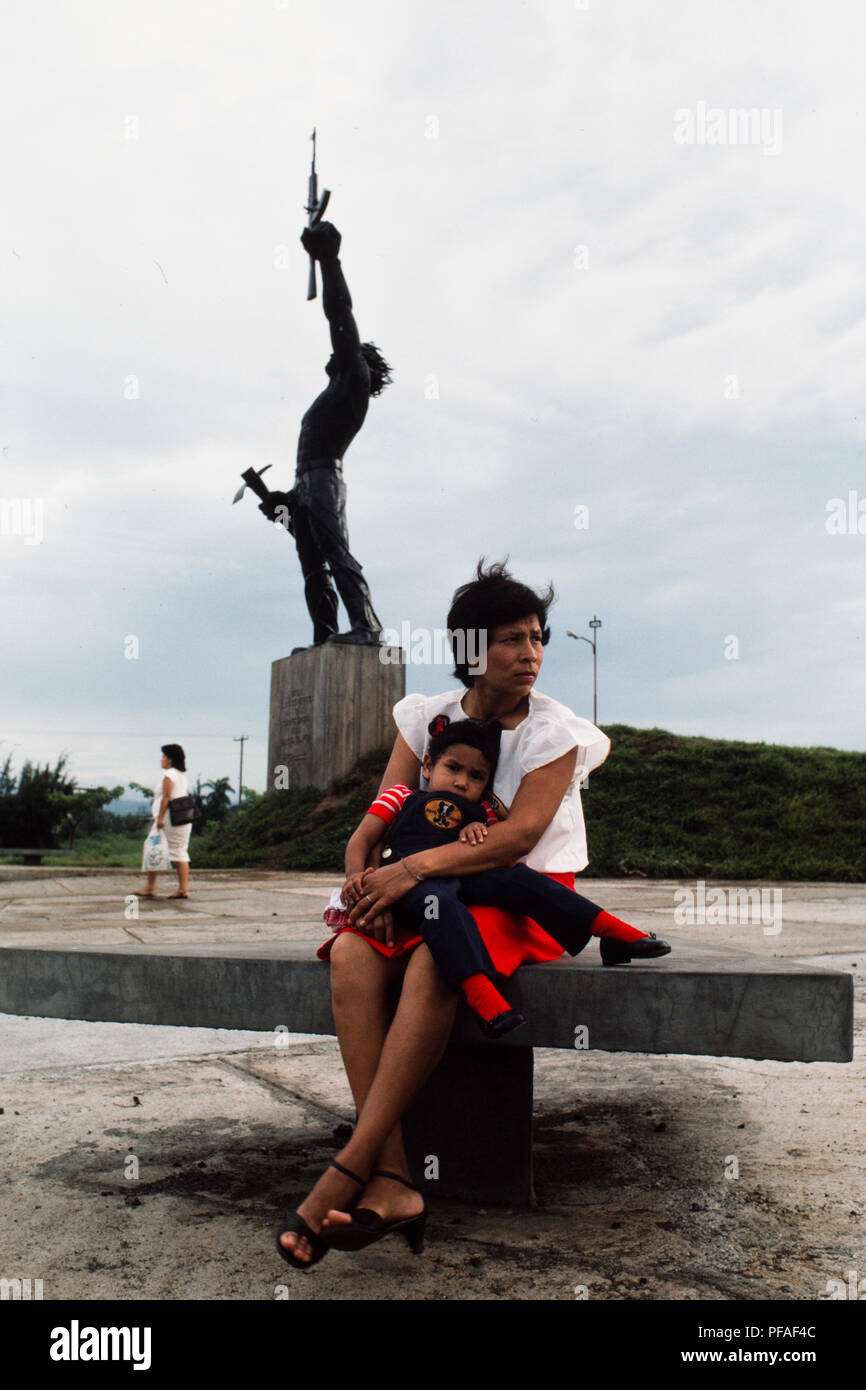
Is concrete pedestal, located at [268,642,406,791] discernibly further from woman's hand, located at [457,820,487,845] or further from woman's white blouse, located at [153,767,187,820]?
woman's hand, located at [457,820,487,845]

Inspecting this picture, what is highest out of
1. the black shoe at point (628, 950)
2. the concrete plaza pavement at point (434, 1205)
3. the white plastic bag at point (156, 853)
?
the black shoe at point (628, 950)

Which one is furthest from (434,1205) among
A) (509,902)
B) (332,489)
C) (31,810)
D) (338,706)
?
(31,810)

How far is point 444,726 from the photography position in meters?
2.45

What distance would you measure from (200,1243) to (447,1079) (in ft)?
1.83

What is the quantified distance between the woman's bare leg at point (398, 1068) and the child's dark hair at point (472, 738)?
0.51m

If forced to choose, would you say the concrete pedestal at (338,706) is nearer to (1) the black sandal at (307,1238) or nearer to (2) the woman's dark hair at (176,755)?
(2) the woman's dark hair at (176,755)

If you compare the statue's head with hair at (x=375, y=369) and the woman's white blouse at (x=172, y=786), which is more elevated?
the statue's head with hair at (x=375, y=369)

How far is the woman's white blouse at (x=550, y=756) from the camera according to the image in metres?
2.27

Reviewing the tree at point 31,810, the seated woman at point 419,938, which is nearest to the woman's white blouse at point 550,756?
the seated woman at point 419,938

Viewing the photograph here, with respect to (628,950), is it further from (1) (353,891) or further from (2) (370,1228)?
(2) (370,1228)

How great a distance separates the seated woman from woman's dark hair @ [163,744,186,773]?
236 inches

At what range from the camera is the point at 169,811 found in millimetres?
8148
